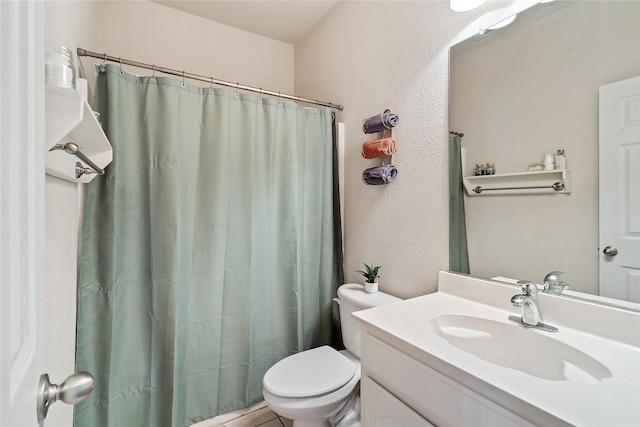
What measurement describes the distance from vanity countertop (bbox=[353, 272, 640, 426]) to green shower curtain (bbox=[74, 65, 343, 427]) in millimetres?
859

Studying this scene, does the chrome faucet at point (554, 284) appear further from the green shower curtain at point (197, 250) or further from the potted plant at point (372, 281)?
the green shower curtain at point (197, 250)

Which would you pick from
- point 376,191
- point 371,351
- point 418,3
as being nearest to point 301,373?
point 371,351

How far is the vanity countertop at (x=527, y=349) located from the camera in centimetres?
57

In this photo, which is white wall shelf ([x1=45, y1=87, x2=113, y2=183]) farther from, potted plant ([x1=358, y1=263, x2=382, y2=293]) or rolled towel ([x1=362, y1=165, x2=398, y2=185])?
potted plant ([x1=358, y1=263, x2=382, y2=293])

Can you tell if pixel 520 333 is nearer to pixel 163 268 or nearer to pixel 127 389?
pixel 163 268

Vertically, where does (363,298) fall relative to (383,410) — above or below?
above

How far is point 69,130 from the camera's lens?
2.17 ft

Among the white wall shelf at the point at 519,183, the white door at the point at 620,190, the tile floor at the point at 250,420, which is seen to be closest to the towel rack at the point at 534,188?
the white wall shelf at the point at 519,183

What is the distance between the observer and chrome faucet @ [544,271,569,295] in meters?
0.94

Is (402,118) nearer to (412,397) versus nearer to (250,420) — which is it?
(412,397)

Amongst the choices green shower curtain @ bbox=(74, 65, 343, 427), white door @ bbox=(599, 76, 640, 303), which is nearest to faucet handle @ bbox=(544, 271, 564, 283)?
white door @ bbox=(599, 76, 640, 303)

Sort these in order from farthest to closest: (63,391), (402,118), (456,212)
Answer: (402,118), (456,212), (63,391)

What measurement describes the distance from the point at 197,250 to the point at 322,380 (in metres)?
0.90

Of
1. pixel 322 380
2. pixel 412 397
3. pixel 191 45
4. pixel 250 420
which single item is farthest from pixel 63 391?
pixel 191 45
